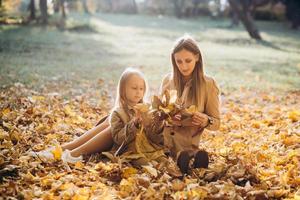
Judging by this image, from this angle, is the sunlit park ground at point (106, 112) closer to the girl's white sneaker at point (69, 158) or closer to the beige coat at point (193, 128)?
the girl's white sneaker at point (69, 158)

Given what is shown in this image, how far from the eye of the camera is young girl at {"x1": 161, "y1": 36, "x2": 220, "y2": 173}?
397 cm

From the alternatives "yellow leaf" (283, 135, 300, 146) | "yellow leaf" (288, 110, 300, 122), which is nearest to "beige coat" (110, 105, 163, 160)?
"yellow leaf" (283, 135, 300, 146)

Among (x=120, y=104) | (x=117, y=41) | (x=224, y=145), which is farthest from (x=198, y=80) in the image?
(x=117, y=41)

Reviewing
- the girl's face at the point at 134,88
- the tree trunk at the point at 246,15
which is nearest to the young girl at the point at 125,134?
the girl's face at the point at 134,88

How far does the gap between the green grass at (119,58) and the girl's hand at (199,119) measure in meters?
5.01

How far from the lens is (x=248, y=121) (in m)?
6.36

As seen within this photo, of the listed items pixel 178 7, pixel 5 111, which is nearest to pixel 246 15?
pixel 178 7

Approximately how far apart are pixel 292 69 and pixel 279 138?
876cm

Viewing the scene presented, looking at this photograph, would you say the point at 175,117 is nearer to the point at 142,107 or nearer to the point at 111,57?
the point at 142,107

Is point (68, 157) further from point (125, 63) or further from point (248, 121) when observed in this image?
point (125, 63)

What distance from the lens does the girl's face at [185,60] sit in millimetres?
3969

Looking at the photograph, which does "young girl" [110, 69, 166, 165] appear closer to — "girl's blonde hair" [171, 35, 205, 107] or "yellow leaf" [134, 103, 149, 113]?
"yellow leaf" [134, 103, 149, 113]

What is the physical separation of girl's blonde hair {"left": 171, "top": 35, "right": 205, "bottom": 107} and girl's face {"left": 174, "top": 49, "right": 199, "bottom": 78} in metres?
0.03

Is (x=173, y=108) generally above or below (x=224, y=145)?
above
